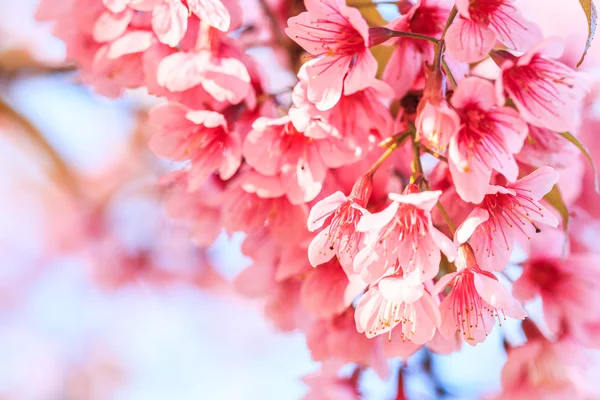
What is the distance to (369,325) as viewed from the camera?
643 mm

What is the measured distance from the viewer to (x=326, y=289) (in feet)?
2.56

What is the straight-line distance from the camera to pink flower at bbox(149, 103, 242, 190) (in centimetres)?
74

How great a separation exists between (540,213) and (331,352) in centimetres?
36

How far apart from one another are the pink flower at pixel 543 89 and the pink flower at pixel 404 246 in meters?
0.15

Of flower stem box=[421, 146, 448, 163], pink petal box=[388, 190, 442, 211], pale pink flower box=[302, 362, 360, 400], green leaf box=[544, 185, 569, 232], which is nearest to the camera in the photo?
pink petal box=[388, 190, 442, 211]

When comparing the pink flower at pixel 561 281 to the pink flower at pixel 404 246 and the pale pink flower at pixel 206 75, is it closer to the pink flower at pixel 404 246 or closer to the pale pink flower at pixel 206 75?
the pink flower at pixel 404 246

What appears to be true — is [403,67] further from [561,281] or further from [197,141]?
A: [561,281]

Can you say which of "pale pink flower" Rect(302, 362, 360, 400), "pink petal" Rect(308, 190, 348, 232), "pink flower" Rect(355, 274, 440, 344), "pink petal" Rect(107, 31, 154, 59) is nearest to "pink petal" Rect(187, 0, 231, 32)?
"pink petal" Rect(107, 31, 154, 59)

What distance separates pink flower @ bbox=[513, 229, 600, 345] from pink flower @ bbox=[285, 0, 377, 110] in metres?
0.40

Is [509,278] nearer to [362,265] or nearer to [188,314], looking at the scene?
[362,265]

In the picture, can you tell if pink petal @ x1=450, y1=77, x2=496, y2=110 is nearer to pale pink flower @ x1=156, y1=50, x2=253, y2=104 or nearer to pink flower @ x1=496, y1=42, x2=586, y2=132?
pink flower @ x1=496, y1=42, x2=586, y2=132

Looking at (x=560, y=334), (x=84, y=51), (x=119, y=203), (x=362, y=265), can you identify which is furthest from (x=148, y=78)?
(x=119, y=203)

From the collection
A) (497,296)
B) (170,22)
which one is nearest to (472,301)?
(497,296)

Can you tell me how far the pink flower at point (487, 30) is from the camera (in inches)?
23.0
